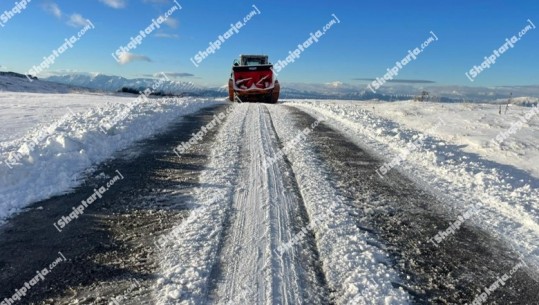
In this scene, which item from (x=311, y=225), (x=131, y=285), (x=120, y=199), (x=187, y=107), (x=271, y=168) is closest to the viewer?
(x=131, y=285)

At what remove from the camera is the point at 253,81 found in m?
25.5

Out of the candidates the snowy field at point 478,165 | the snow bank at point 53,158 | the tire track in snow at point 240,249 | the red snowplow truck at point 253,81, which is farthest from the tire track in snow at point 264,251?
the red snowplow truck at point 253,81

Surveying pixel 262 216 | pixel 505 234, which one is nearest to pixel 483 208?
pixel 505 234

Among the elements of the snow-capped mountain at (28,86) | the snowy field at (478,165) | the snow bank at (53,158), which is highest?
the snow-capped mountain at (28,86)

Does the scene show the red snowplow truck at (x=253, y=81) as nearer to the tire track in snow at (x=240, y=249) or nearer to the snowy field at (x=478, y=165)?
the snowy field at (x=478, y=165)

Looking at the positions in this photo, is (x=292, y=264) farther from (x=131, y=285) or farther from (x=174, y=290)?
(x=131, y=285)

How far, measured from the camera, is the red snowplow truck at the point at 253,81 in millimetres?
25087

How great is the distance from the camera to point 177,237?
4.32 m

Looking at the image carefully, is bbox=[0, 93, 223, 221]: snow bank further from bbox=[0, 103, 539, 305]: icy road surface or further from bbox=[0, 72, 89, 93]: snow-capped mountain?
bbox=[0, 72, 89, 93]: snow-capped mountain

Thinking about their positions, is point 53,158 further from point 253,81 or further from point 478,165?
point 253,81

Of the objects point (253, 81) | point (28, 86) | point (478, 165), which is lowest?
point (478, 165)

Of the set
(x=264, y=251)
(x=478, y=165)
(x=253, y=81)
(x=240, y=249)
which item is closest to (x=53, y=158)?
(x=240, y=249)

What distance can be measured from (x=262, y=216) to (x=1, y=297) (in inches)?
111

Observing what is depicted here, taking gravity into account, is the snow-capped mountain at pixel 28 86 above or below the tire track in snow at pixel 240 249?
above
